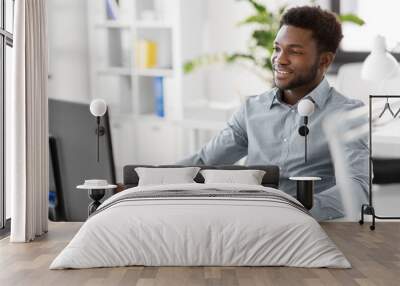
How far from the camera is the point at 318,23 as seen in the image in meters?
6.14

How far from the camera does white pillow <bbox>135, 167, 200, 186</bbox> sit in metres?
5.62

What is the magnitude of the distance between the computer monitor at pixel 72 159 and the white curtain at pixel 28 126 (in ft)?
1.33

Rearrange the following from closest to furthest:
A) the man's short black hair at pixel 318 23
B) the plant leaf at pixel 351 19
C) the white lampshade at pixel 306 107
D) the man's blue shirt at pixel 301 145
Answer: the white lampshade at pixel 306 107, the man's blue shirt at pixel 301 145, the man's short black hair at pixel 318 23, the plant leaf at pixel 351 19

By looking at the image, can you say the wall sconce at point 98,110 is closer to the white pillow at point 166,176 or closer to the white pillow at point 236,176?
the white pillow at point 166,176

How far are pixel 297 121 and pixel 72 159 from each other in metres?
1.77

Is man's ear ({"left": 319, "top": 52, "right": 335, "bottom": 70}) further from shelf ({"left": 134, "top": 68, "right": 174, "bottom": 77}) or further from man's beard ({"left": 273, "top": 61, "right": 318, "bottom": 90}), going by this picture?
shelf ({"left": 134, "top": 68, "right": 174, "bottom": 77})

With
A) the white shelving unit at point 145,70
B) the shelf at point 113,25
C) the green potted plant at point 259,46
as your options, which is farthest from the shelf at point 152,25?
the green potted plant at point 259,46

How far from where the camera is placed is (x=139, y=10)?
23.8 ft

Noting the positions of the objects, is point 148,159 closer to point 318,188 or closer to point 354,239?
point 318,188

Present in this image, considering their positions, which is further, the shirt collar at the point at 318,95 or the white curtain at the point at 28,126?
the shirt collar at the point at 318,95

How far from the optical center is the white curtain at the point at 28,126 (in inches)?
205

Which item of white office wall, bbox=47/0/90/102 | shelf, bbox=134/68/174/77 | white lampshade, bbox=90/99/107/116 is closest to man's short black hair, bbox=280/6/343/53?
shelf, bbox=134/68/174/77

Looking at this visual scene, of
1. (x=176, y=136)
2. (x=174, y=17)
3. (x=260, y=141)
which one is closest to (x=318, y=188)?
(x=260, y=141)

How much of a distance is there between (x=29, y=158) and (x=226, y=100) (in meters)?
Result: 2.52
